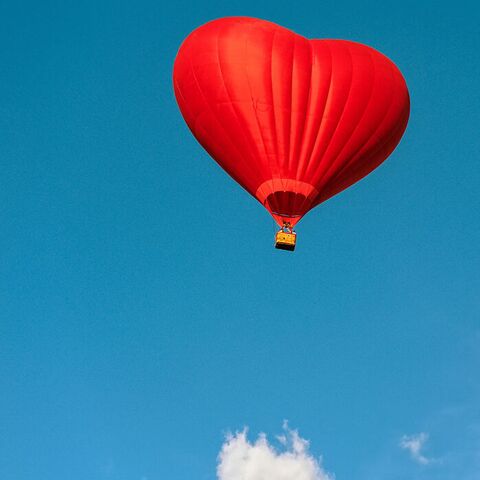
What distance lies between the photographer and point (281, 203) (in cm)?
3872

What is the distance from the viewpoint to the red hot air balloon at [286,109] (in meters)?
38.7

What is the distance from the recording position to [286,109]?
38.7 m

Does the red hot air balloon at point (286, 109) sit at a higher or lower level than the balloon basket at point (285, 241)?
higher

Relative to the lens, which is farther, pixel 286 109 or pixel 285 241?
pixel 286 109

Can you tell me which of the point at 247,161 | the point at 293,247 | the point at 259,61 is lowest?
the point at 293,247

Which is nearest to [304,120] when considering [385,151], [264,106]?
[264,106]

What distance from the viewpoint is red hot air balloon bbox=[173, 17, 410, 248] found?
38.7 m

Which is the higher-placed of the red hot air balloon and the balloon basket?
the red hot air balloon

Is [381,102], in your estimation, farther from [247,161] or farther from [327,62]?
[247,161]

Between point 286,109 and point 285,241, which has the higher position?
point 286,109

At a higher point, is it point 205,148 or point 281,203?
point 205,148

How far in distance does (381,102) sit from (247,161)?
493cm

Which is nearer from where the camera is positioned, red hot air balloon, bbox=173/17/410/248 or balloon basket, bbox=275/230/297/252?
balloon basket, bbox=275/230/297/252

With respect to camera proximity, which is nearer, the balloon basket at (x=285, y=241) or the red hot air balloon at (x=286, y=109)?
the balloon basket at (x=285, y=241)
